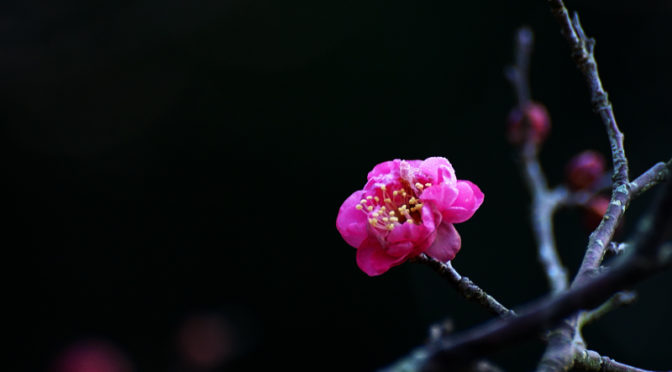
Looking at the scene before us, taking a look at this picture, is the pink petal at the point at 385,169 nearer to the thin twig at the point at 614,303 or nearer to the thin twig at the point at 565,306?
the thin twig at the point at 614,303

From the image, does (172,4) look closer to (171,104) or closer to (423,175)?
(171,104)

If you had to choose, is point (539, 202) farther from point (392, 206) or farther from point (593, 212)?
point (392, 206)

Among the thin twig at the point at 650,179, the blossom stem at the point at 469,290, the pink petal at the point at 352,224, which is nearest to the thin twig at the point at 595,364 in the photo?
the blossom stem at the point at 469,290

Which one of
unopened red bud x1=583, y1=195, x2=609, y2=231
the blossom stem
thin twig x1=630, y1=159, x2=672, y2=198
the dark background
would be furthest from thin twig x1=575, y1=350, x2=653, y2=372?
the dark background

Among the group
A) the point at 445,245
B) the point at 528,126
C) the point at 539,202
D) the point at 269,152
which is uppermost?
the point at 269,152

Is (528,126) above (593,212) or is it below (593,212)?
above

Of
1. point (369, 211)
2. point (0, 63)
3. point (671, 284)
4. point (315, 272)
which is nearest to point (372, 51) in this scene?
point (315, 272)

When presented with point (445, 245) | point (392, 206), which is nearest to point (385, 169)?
point (392, 206)
